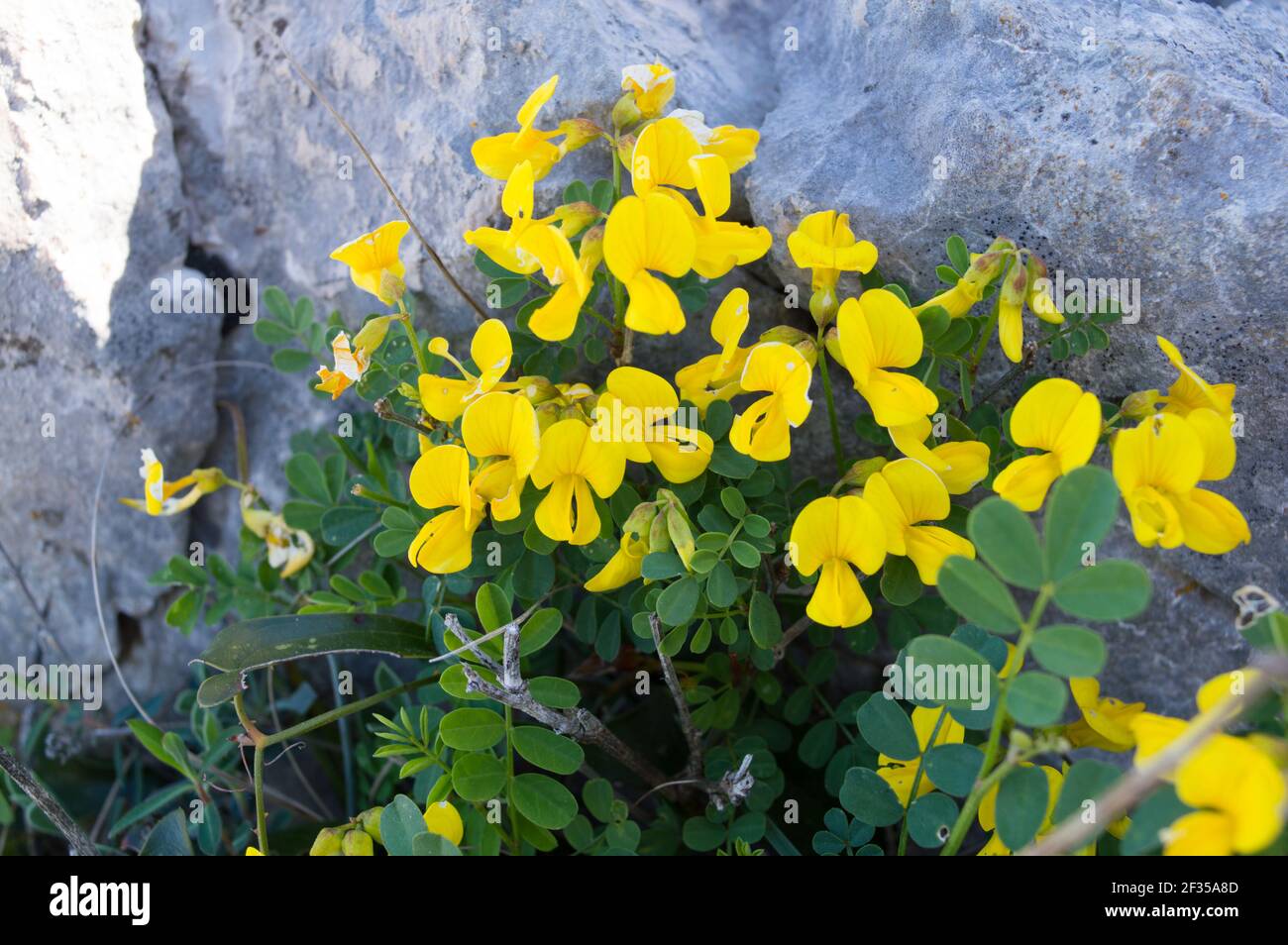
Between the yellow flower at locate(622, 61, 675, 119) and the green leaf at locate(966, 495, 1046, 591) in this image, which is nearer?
the green leaf at locate(966, 495, 1046, 591)

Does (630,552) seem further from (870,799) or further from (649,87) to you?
(649,87)

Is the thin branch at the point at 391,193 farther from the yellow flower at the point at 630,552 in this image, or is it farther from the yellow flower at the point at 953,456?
the yellow flower at the point at 953,456

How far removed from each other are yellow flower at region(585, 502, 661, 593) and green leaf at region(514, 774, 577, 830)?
28cm

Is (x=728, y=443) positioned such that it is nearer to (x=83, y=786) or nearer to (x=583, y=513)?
(x=583, y=513)

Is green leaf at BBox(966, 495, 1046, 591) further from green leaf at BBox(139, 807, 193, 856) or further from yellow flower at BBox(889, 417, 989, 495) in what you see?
green leaf at BBox(139, 807, 193, 856)

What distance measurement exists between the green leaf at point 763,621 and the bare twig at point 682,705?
0.43ft

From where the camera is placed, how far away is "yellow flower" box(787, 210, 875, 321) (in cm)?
143

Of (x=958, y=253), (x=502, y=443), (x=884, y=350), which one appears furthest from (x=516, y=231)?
(x=958, y=253)

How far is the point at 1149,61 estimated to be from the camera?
5.09 ft

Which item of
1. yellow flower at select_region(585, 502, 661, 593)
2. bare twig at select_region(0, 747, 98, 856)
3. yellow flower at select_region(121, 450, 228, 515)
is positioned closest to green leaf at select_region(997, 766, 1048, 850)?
yellow flower at select_region(585, 502, 661, 593)

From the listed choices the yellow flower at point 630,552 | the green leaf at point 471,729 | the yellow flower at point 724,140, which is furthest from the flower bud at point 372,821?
the yellow flower at point 724,140

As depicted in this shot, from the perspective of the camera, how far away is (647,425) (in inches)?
55.5

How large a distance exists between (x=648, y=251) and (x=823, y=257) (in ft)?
0.81

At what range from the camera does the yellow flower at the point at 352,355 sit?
1.55m
